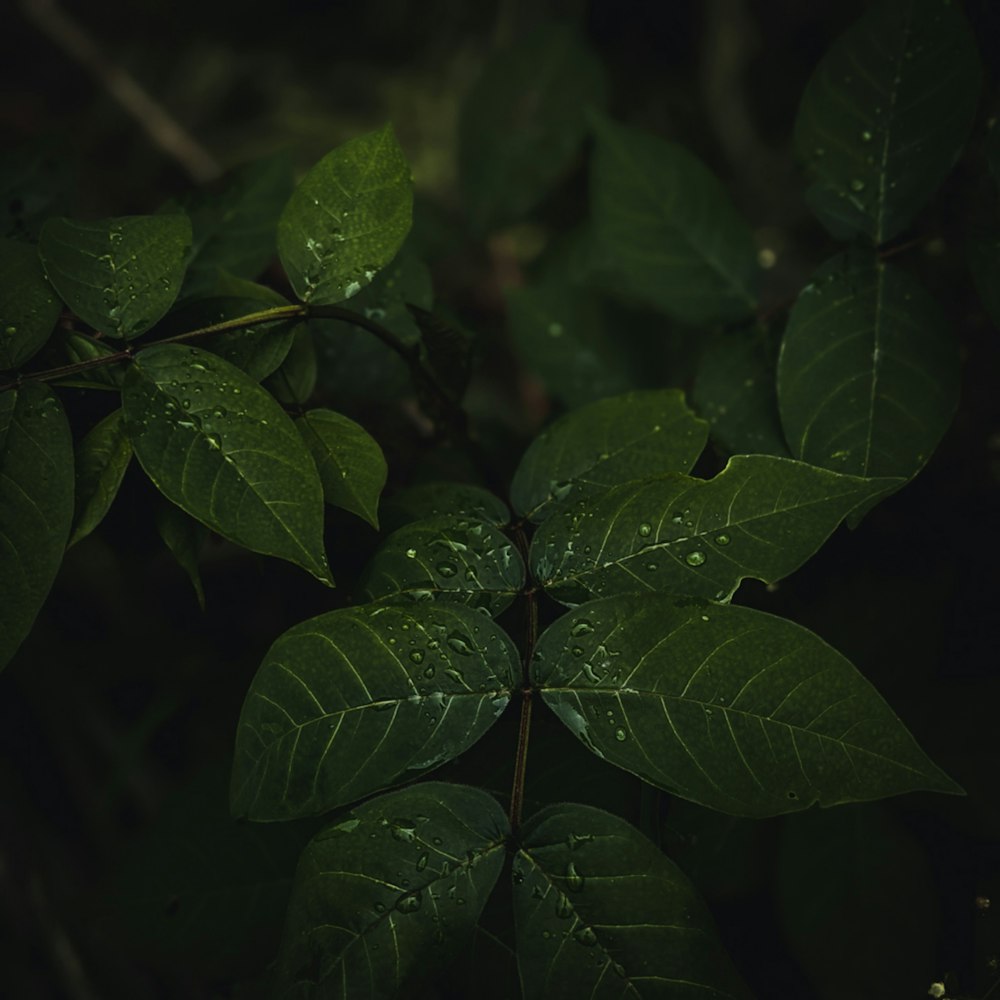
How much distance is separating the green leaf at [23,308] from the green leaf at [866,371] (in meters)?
0.97

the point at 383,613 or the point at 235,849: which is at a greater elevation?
the point at 383,613

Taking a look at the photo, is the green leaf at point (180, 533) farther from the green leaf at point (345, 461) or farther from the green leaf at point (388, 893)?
the green leaf at point (388, 893)

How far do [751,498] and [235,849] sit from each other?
37.6 inches

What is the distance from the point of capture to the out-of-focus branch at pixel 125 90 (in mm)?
2457

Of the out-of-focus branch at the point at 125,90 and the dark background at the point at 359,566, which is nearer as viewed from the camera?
the dark background at the point at 359,566

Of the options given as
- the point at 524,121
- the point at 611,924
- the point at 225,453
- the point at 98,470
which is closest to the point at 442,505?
the point at 225,453

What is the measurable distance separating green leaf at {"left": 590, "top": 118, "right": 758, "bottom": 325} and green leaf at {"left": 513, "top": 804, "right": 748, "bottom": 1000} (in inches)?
37.5

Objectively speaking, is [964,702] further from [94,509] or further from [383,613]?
[94,509]

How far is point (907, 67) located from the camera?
3.82 ft

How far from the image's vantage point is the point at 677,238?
4.76ft

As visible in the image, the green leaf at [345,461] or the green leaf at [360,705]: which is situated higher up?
the green leaf at [345,461]

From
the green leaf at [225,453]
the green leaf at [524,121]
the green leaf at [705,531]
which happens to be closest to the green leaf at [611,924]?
the green leaf at [705,531]

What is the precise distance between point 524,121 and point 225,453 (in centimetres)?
148

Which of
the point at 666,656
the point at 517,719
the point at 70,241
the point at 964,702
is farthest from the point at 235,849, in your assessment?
the point at 964,702
